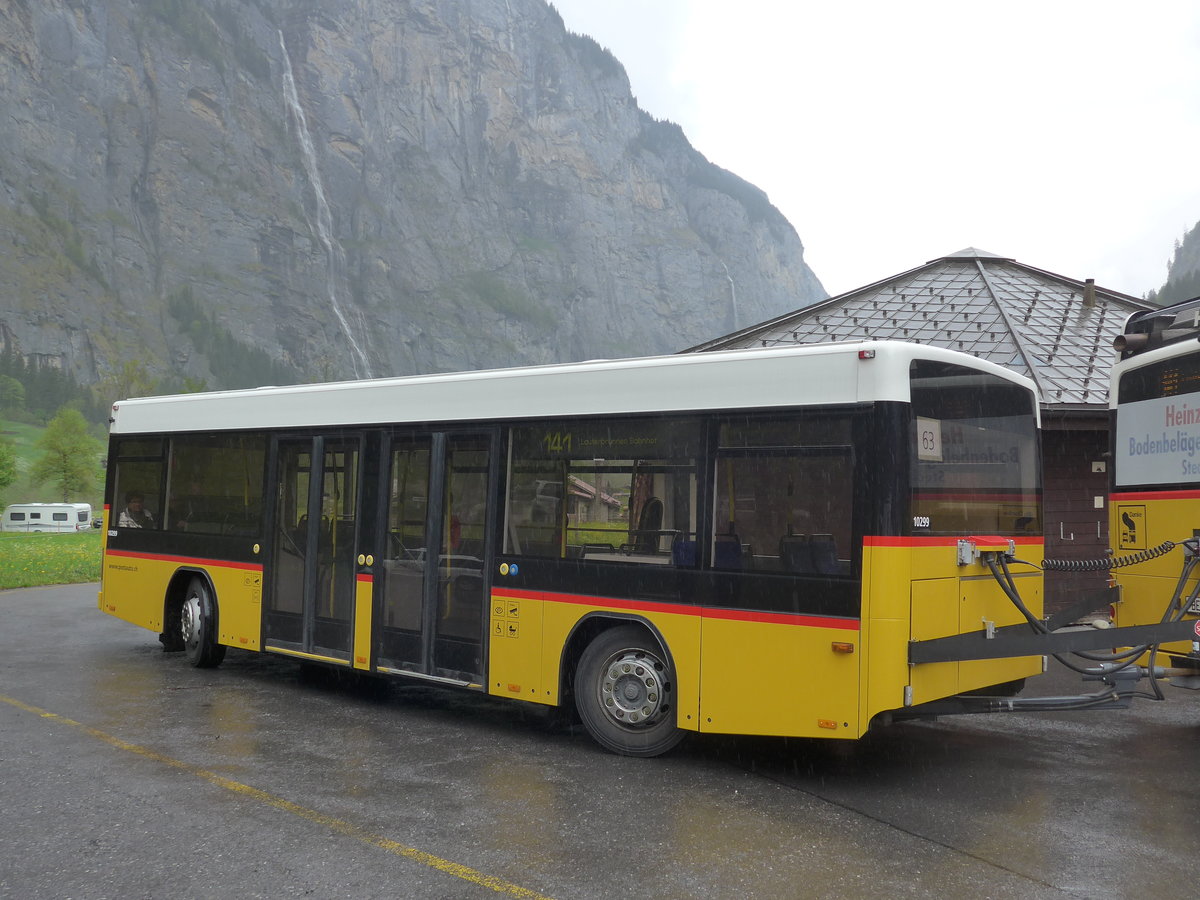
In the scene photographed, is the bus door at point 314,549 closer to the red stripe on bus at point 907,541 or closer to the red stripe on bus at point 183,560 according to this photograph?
the red stripe on bus at point 183,560

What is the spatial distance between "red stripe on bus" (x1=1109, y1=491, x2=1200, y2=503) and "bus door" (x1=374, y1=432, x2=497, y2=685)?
4818 mm

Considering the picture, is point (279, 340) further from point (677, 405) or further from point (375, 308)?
point (677, 405)

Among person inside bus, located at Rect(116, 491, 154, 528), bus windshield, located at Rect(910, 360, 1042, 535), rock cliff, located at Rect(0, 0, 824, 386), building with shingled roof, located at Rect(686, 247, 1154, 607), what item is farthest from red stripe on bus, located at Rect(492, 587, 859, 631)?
rock cliff, located at Rect(0, 0, 824, 386)

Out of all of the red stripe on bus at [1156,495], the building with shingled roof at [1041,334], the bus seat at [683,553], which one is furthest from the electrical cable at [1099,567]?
the building with shingled roof at [1041,334]

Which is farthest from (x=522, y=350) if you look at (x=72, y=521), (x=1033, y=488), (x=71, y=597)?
(x=1033, y=488)

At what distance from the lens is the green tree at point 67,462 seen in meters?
84.1

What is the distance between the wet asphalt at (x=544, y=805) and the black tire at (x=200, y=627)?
123 centimetres

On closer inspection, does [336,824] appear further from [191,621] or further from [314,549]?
[191,621]

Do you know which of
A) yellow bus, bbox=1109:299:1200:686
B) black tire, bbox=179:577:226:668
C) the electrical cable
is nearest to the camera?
the electrical cable

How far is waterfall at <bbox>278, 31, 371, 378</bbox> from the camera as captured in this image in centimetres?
17224

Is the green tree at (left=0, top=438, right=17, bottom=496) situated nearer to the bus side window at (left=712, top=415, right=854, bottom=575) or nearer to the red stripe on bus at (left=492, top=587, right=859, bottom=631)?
the red stripe on bus at (left=492, top=587, right=859, bottom=631)

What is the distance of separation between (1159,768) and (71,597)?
1768 centimetres

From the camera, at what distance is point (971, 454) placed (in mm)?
7180

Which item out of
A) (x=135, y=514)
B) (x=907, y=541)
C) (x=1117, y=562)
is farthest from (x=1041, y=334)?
(x=135, y=514)
